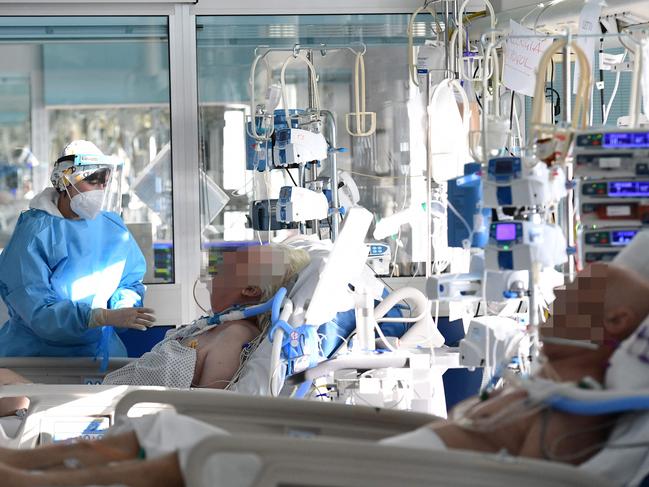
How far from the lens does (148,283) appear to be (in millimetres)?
6090

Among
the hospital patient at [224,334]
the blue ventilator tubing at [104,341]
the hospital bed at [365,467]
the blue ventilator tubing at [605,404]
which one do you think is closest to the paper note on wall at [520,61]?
the hospital patient at [224,334]

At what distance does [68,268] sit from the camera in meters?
4.79

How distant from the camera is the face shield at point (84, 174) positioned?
481 cm

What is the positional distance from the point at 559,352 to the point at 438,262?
271cm

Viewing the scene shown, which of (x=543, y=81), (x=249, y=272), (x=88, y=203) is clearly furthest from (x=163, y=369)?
(x=543, y=81)

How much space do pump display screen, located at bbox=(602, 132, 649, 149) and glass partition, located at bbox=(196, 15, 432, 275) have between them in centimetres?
317

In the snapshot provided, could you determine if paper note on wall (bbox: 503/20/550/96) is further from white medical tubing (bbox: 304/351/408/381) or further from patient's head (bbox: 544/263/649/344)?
patient's head (bbox: 544/263/649/344)

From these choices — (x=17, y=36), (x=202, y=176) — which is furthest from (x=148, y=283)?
(x=17, y=36)

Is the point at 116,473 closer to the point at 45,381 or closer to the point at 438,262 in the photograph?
the point at 45,381

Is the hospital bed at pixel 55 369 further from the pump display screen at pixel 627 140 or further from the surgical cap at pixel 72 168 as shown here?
the pump display screen at pixel 627 140

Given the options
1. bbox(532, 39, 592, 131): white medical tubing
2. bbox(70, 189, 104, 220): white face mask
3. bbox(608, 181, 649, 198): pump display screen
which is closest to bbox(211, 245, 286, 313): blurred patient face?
Answer: bbox(70, 189, 104, 220): white face mask

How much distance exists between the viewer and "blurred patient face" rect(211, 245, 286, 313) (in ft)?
13.8

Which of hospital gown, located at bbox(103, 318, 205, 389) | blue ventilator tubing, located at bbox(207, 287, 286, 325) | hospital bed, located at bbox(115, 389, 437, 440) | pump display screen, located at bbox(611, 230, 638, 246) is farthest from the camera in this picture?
hospital gown, located at bbox(103, 318, 205, 389)

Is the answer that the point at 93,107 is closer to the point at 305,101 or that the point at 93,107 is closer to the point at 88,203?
the point at 305,101
